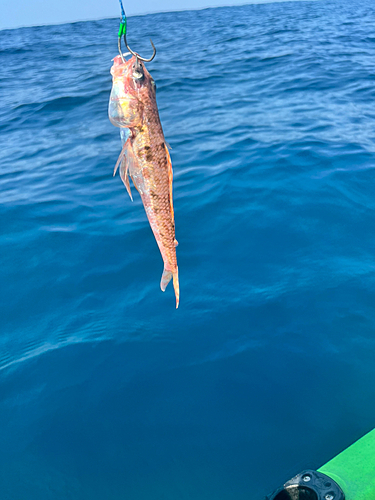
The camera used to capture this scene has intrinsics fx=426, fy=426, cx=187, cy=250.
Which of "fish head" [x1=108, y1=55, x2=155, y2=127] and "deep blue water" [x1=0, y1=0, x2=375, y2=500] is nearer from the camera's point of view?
"fish head" [x1=108, y1=55, x2=155, y2=127]

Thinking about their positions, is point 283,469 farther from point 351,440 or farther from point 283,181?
point 283,181

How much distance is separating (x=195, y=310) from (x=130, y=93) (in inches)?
152

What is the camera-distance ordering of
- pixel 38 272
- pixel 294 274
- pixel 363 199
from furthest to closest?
pixel 363 199 → pixel 38 272 → pixel 294 274

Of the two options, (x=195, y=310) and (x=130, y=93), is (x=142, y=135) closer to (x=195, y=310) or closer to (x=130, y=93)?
(x=130, y=93)

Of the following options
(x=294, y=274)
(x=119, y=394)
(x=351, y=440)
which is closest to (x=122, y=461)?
(x=119, y=394)

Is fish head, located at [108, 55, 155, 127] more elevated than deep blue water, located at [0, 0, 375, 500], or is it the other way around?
fish head, located at [108, 55, 155, 127]

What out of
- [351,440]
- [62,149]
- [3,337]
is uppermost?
[62,149]

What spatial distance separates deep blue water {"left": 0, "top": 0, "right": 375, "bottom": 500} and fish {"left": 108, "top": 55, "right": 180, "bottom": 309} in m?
2.90

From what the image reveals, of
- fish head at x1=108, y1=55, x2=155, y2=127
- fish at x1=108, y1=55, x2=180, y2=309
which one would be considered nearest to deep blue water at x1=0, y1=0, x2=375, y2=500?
→ fish at x1=108, y1=55, x2=180, y2=309

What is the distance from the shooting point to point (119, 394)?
4469 mm

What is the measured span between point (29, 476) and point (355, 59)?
16667 mm

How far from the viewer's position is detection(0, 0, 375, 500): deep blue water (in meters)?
3.91

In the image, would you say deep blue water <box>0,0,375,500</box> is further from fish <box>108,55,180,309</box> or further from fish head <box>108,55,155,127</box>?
fish head <box>108,55,155,127</box>

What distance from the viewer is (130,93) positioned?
5.98 ft
